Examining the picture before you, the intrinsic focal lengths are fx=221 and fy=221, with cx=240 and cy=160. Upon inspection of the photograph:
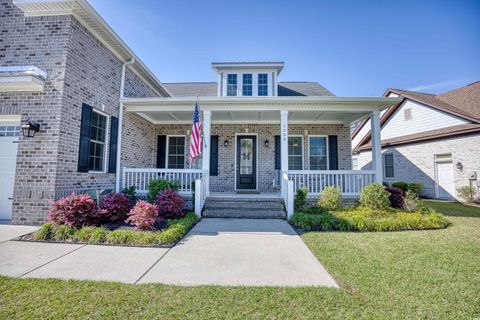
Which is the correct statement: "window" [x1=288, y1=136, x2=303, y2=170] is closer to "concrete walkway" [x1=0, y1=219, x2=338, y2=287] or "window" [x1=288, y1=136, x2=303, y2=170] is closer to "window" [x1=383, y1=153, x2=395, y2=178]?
"concrete walkway" [x1=0, y1=219, x2=338, y2=287]

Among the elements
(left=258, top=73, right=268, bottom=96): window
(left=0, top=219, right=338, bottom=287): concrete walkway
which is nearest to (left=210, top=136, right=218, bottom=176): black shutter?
(left=258, top=73, right=268, bottom=96): window

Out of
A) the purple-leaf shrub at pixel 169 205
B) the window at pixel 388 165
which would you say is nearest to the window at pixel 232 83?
the purple-leaf shrub at pixel 169 205

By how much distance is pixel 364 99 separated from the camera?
23.2 ft

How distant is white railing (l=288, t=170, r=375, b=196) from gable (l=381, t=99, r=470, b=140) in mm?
7640

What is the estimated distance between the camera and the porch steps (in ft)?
21.5

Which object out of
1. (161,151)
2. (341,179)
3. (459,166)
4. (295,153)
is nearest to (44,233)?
(161,151)

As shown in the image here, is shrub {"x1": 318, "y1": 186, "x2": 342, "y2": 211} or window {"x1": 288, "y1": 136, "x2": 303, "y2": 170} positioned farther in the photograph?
window {"x1": 288, "y1": 136, "x2": 303, "y2": 170}

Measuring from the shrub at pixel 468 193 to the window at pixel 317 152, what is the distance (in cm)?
650

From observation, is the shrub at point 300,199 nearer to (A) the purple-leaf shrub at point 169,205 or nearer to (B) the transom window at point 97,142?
(A) the purple-leaf shrub at point 169,205

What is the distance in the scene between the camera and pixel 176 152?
999cm

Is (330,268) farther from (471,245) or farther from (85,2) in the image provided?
(85,2)

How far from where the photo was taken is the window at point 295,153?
9.72 m

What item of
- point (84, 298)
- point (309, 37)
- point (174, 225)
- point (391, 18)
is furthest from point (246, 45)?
point (84, 298)

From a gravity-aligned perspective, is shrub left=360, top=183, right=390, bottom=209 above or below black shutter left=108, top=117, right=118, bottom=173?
below
